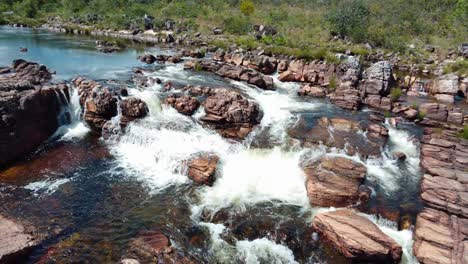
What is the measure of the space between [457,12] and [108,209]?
234ft

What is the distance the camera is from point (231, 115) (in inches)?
757

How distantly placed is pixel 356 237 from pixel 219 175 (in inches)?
257

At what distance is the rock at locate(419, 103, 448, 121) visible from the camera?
74.8ft

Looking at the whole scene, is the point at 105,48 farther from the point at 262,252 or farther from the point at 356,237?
the point at 356,237

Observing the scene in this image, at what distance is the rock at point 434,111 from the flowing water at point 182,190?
2752mm

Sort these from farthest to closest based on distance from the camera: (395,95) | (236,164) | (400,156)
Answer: (395,95) → (400,156) → (236,164)

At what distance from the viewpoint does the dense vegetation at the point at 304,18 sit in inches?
2046

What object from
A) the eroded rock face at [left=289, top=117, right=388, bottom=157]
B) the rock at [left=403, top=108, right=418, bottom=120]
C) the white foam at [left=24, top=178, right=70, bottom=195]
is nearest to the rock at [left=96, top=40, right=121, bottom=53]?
the white foam at [left=24, top=178, right=70, bottom=195]

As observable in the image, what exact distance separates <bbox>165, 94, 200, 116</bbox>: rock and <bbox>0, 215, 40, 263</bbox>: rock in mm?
10762

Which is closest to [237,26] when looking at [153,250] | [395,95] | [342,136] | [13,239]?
[395,95]

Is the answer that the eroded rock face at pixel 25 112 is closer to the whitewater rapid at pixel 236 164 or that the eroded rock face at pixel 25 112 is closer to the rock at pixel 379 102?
the whitewater rapid at pixel 236 164

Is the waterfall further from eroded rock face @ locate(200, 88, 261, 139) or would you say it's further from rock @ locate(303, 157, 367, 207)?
rock @ locate(303, 157, 367, 207)

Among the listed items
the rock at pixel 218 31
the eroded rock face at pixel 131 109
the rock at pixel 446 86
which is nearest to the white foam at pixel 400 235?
the eroded rock face at pixel 131 109

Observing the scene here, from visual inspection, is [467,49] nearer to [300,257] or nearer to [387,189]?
[387,189]
